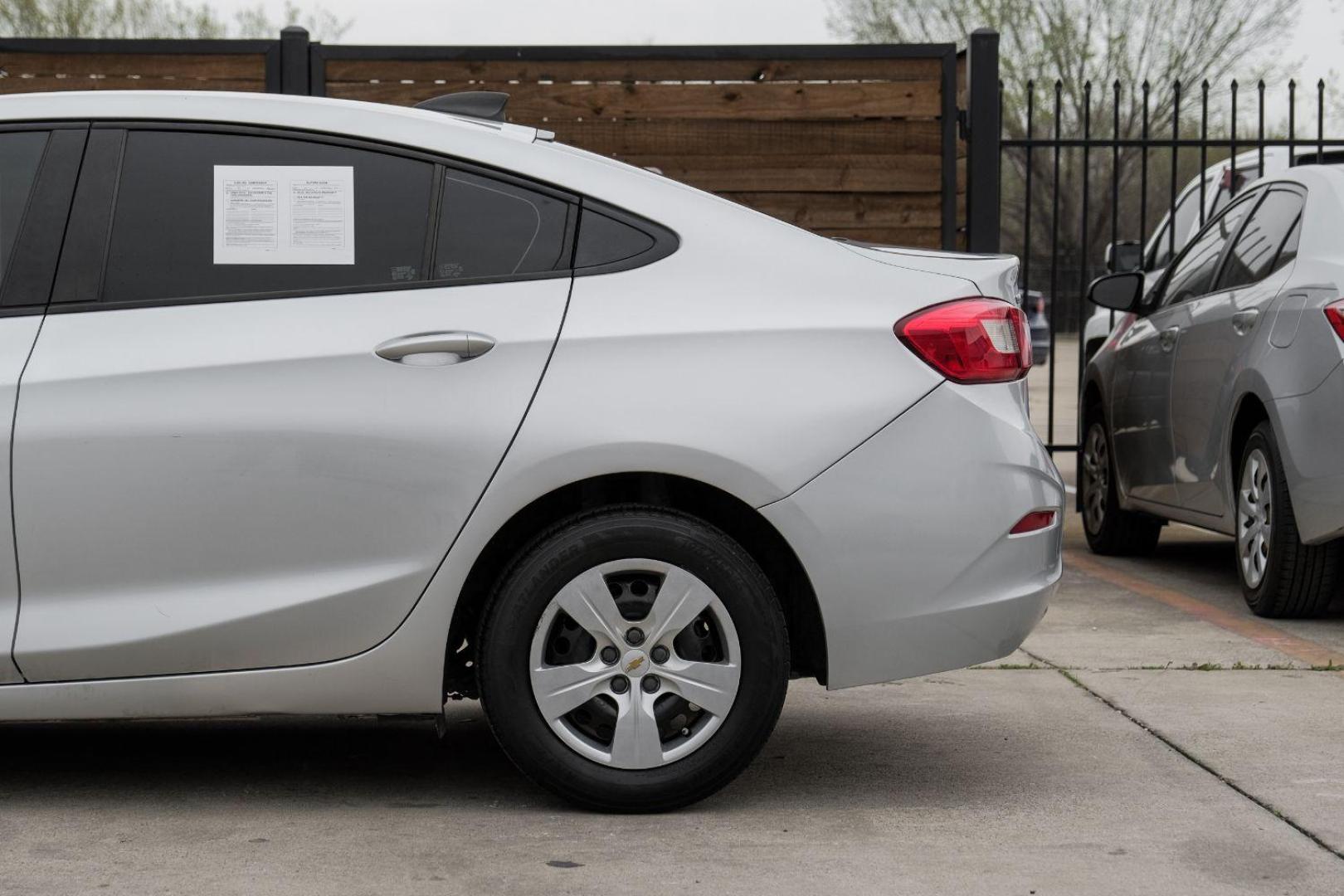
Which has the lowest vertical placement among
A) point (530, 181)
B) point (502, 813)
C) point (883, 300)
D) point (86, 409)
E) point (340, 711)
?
point (502, 813)

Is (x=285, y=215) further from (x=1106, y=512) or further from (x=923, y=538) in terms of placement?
(x=1106, y=512)

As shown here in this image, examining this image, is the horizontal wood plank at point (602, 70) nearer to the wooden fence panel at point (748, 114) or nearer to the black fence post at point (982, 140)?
the wooden fence panel at point (748, 114)

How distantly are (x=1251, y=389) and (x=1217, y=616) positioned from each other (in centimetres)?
90

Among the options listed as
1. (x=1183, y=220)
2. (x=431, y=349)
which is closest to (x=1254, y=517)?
(x=431, y=349)

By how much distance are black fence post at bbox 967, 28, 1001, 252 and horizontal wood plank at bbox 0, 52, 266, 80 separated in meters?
3.53

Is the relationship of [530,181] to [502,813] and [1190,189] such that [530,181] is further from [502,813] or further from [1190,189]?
[1190,189]

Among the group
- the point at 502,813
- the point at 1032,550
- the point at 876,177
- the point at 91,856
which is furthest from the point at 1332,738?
the point at 876,177

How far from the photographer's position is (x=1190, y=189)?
11.4 m

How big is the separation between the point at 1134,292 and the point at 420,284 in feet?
15.0

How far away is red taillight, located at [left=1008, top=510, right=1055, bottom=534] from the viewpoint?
12.8 feet

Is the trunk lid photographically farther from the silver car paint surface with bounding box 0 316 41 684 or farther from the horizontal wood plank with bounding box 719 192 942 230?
the horizontal wood plank with bounding box 719 192 942 230

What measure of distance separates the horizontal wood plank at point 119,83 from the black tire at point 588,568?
16.8 ft

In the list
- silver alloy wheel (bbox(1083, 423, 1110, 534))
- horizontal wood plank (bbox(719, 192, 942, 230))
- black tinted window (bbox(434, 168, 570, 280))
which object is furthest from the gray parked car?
black tinted window (bbox(434, 168, 570, 280))

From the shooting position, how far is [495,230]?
13.0ft
